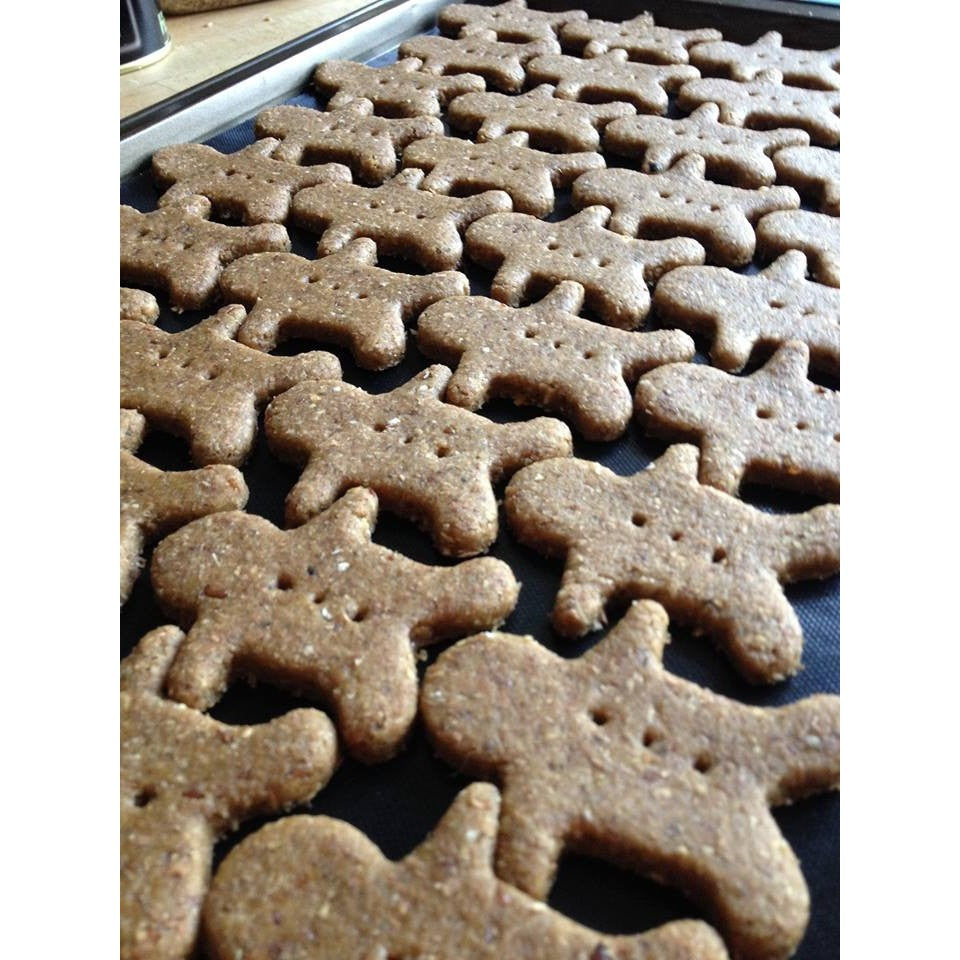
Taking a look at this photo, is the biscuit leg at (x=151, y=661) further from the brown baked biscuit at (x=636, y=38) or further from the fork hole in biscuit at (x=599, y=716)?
the brown baked biscuit at (x=636, y=38)

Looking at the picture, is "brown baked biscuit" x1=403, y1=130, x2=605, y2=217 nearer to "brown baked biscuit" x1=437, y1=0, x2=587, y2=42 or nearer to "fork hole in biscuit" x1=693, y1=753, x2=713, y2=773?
"brown baked biscuit" x1=437, y1=0, x2=587, y2=42

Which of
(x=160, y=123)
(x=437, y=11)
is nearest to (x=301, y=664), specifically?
(x=160, y=123)

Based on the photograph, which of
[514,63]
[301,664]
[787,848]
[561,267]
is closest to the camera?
[787,848]

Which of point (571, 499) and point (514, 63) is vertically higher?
point (514, 63)

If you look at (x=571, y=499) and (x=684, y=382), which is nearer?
(x=571, y=499)

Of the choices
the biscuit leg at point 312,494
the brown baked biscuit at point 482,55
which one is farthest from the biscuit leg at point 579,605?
the brown baked biscuit at point 482,55

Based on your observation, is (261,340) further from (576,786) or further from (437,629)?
(576,786)

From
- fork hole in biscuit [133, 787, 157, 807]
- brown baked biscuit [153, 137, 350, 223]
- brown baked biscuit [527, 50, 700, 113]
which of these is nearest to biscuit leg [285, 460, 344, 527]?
fork hole in biscuit [133, 787, 157, 807]
